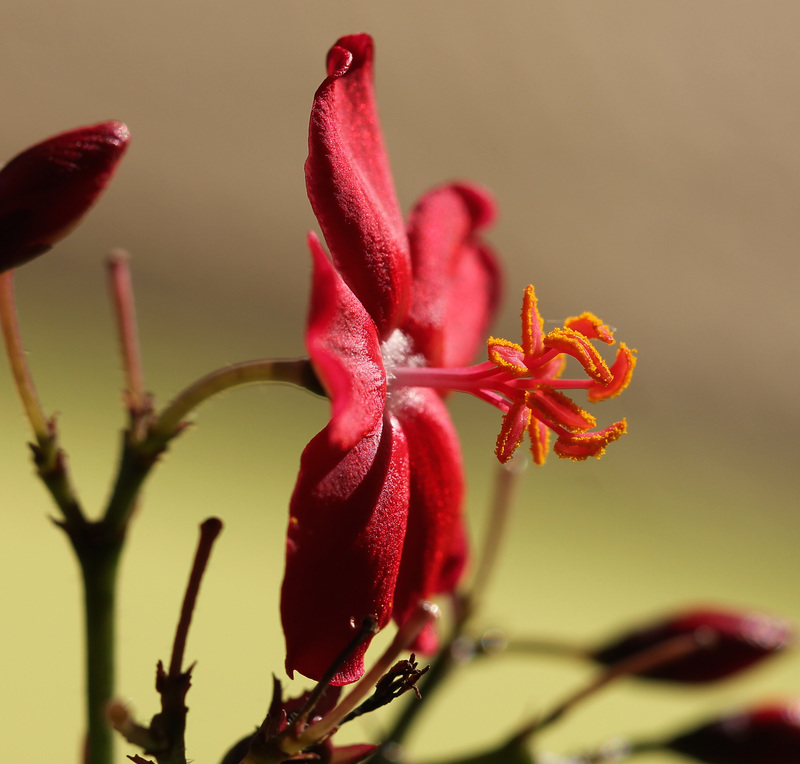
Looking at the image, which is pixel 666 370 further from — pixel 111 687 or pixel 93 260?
pixel 111 687

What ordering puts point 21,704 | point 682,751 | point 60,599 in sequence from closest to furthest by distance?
1. point 682,751
2. point 21,704
3. point 60,599

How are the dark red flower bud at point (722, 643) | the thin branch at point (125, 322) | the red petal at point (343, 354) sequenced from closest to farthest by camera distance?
the red petal at point (343, 354), the thin branch at point (125, 322), the dark red flower bud at point (722, 643)

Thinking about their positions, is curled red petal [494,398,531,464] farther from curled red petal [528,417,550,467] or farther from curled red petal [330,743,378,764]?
curled red petal [330,743,378,764]

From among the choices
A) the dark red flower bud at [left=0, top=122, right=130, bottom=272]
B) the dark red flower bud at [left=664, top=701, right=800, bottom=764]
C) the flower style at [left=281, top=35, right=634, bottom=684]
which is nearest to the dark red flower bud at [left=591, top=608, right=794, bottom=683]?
the dark red flower bud at [left=664, top=701, right=800, bottom=764]

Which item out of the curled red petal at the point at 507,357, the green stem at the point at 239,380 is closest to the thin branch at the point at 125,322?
the green stem at the point at 239,380

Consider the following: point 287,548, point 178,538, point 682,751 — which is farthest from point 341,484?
point 178,538

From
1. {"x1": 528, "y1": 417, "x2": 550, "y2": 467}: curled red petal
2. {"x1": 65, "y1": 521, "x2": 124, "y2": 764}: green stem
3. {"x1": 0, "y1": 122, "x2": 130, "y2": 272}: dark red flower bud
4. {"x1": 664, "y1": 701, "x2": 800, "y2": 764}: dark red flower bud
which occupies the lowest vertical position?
{"x1": 664, "y1": 701, "x2": 800, "y2": 764}: dark red flower bud

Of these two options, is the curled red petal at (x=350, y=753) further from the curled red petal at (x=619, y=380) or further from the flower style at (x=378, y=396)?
the curled red petal at (x=619, y=380)
